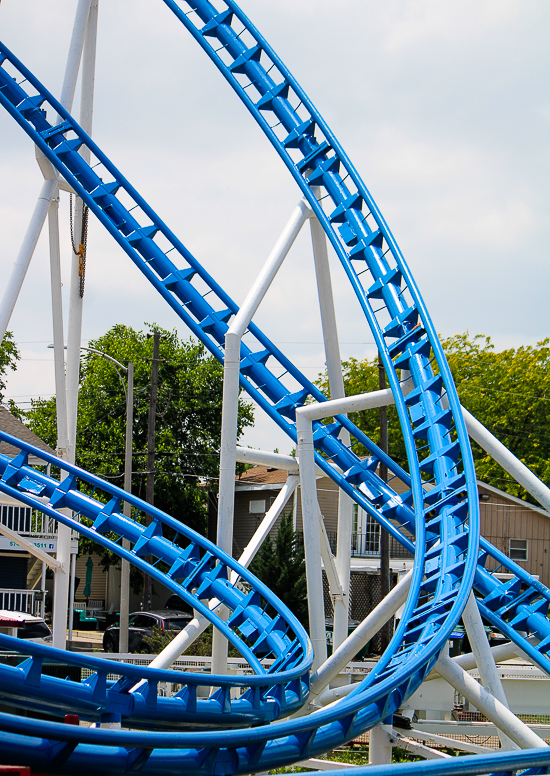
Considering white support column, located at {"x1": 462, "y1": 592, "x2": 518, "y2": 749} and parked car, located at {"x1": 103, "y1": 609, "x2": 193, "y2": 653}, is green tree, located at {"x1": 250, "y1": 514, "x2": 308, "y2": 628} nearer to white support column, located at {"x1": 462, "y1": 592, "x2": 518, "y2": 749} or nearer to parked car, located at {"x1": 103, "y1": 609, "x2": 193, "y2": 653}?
parked car, located at {"x1": 103, "y1": 609, "x2": 193, "y2": 653}

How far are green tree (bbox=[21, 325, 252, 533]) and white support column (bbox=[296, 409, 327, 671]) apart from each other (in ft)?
81.2

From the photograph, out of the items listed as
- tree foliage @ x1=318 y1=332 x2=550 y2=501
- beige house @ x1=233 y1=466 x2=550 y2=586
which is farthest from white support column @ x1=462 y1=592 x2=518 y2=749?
tree foliage @ x1=318 y1=332 x2=550 y2=501

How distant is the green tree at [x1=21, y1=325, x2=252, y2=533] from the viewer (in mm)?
35375

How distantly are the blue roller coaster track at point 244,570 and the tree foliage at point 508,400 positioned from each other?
30.2m

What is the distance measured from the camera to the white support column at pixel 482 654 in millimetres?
8352

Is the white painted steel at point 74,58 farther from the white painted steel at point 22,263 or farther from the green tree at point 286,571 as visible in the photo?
the green tree at point 286,571

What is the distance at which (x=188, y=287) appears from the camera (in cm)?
1163

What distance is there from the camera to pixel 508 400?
42250 mm

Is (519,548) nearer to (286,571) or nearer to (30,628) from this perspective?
(286,571)

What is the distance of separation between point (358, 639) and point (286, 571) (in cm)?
1515

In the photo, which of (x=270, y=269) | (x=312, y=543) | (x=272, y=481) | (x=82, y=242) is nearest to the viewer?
(x=312, y=543)

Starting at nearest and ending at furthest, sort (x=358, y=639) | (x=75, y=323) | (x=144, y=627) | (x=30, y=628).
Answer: (x=358, y=639), (x=75, y=323), (x=30, y=628), (x=144, y=627)

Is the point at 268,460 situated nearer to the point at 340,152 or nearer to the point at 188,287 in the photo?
the point at 188,287

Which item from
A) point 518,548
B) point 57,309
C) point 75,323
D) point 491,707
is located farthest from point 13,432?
point 518,548
